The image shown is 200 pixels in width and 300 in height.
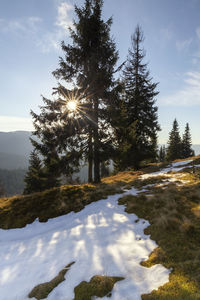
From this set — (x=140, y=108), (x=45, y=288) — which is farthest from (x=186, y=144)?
(x=45, y=288)

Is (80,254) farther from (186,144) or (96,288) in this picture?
(186,144)

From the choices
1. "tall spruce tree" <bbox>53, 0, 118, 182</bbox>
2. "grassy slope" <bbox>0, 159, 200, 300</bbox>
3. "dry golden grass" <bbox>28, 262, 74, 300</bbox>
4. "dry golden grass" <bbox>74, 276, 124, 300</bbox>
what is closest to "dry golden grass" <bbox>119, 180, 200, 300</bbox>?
"grassy slope" <bbox>0, 159, 200, 300</bbox>

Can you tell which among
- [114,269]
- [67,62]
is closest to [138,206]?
[114,269]

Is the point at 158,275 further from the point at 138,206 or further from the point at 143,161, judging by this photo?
the point at 143,161

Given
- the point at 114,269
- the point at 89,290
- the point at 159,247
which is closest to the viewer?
the point at 89,290

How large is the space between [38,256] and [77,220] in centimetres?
234

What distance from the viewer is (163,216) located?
5.96m

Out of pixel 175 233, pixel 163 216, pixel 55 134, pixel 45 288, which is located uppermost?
pixel 55 134

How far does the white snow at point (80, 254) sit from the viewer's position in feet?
11.5

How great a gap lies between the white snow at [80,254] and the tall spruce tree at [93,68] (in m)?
Result: 6.24

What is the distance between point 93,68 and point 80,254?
38.4 feet

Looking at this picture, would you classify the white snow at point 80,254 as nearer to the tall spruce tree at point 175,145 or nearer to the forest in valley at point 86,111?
the forest in valley at point 86,111

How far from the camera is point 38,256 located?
4996mm

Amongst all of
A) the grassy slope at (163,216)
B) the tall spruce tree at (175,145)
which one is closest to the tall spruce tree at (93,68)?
the grassy slope at (163,216)
